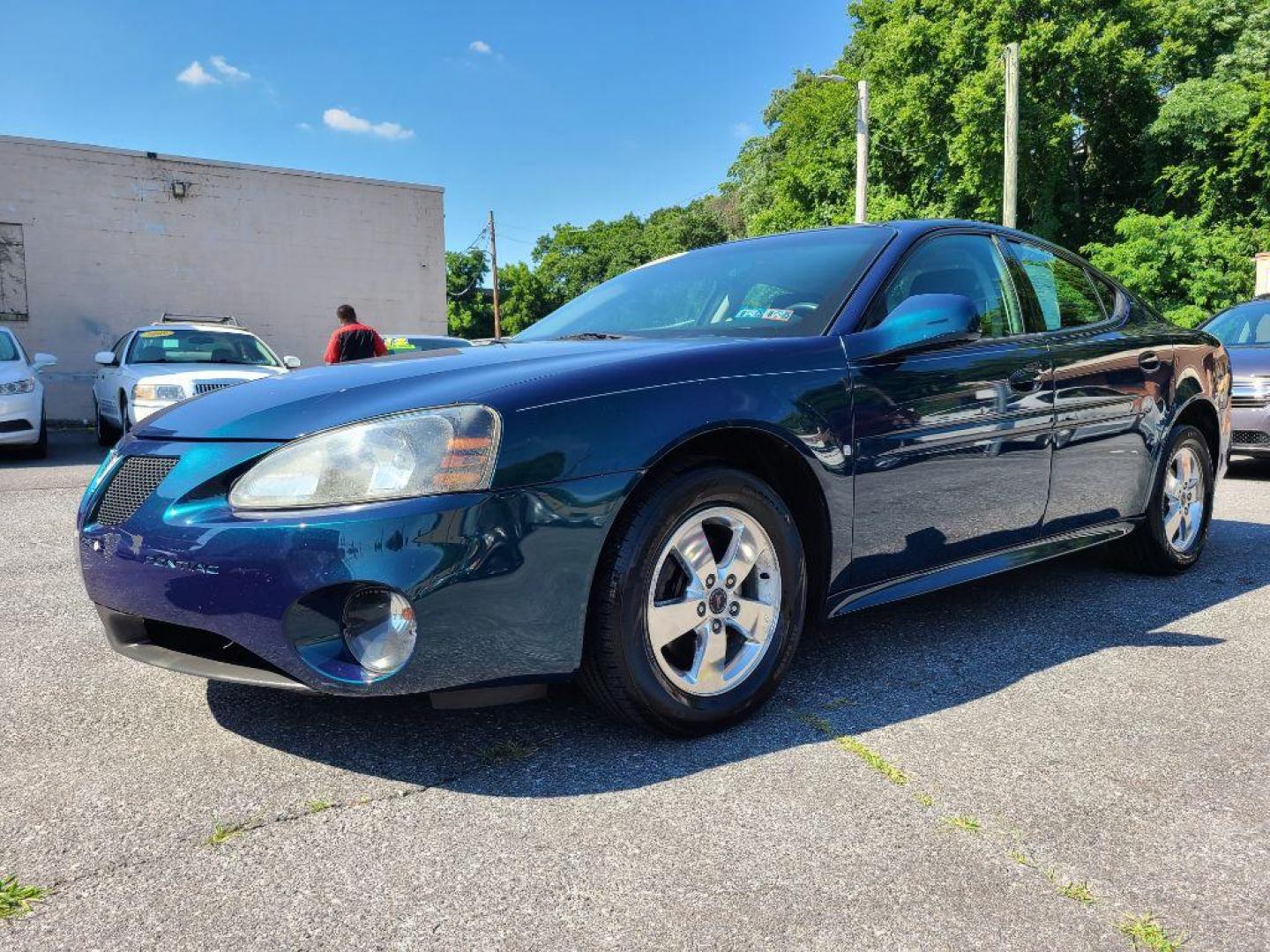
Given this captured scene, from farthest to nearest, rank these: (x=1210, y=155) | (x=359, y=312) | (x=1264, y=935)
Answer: (x=1210, y=155) < (x=359, y=312) < (x=1264, y=935)

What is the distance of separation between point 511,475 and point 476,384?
289mm

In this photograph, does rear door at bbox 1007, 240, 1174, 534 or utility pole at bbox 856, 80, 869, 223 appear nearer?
rear door at bbox 1007, 240, 1174, 534

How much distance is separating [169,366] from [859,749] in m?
9.19

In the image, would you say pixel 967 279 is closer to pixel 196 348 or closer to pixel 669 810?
pixel 669 810

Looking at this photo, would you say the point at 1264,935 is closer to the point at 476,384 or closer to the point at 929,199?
the point at 476,384

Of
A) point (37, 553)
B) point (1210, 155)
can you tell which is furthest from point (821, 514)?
point (1210, 155)

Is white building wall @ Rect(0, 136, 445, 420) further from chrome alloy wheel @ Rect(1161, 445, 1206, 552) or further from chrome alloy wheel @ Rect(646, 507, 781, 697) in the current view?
chrome alloy wheel @ Rect(646, 507, 781, 697)

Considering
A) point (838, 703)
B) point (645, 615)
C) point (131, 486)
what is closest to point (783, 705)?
point (838, 703)

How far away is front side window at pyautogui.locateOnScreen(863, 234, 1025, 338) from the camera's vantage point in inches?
121

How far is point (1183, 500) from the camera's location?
425 centimetres

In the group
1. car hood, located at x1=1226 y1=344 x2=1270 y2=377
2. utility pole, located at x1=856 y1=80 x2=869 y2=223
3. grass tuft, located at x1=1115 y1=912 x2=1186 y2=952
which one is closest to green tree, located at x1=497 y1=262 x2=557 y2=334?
utility pole, located at x1=856 y1=80 x2=869 y2=223

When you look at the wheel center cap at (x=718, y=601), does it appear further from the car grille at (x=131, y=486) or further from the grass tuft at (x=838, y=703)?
the car grille at (x=131, y=486)

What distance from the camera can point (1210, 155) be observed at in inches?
976

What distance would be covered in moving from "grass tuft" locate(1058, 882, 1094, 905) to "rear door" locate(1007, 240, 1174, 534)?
183 centimetres
